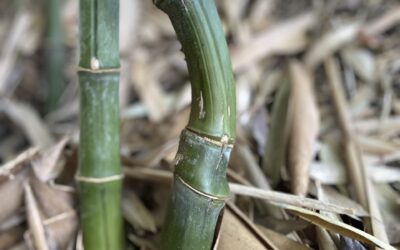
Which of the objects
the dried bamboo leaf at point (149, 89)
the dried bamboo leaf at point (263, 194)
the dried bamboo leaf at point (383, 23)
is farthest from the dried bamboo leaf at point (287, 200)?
the dried bamboo leaf at point (383, 23)

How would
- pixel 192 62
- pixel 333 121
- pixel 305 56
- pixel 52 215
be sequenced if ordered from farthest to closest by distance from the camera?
1. pixel 305 56
2. pixel 333 121
3. pixel 52 215
4. pixel 192 62

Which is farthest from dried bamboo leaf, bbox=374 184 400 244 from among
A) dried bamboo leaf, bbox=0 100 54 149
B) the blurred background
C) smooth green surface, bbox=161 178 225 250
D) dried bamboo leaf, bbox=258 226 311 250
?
dried bamboo leaf, bbox=0 100 54 149

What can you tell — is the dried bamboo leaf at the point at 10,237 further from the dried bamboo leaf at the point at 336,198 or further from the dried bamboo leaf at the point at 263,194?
the dried bamboo leaf at the point at 336,198

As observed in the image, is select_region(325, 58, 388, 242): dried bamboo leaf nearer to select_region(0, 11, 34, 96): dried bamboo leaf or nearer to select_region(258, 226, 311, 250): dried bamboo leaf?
select_region(258, 226, 311, 250): dried bamboo leaf

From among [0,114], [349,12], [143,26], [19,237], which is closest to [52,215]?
[19,237]

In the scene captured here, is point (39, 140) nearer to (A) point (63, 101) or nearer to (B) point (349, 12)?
(A) point (63, 101)

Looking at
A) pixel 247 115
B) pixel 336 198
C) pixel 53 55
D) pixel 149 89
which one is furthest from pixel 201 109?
pixel 53 55
